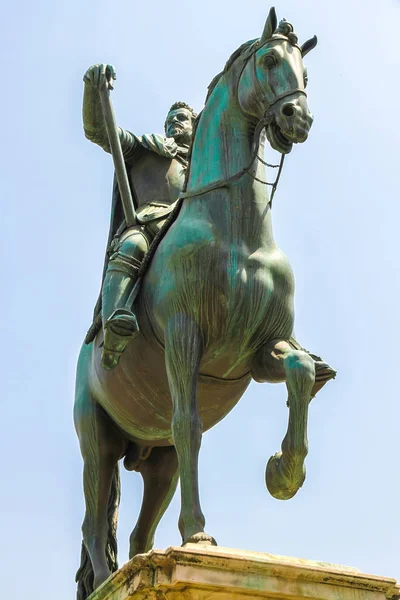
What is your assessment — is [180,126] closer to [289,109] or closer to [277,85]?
[277,85]

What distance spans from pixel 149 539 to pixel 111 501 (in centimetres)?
44

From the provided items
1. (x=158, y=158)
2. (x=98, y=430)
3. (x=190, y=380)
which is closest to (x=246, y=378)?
(x=190, y=380)

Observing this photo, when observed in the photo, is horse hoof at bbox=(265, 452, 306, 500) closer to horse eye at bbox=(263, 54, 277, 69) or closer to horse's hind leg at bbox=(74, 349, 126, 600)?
horse's hind leg at bbox=(74, 349, 126, 600)

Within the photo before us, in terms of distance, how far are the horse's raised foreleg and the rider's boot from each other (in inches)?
42.6

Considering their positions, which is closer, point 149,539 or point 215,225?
point 215,225

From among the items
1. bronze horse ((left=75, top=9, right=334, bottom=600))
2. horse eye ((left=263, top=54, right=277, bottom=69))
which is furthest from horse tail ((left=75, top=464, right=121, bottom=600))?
horse eye ((left=263, top=54, right=277, bottom=69))

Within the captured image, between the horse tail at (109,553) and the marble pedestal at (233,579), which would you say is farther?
the horse tail at (109,553)

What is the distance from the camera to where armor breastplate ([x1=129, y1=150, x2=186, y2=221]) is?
11039 millimetres

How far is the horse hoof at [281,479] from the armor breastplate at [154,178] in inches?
107

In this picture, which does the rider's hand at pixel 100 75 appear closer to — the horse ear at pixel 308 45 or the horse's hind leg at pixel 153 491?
the horse ear at pixel 308 45

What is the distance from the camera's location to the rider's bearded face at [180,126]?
1133 cm

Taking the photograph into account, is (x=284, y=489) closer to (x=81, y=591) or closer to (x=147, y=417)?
(x=147, y=417)

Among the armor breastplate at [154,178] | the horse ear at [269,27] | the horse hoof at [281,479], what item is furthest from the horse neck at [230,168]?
the horse hoof at [281,479]

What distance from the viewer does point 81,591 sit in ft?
35.4
